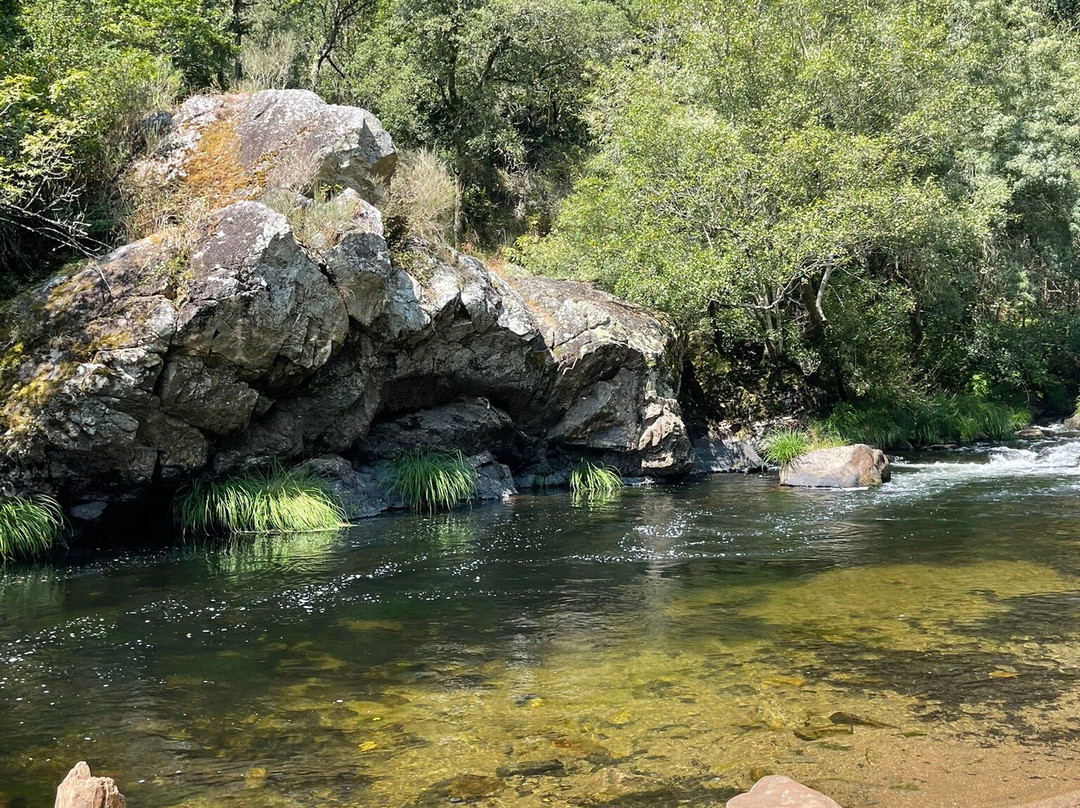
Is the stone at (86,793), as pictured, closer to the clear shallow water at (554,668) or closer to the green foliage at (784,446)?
the clear shallow water at (554,668)

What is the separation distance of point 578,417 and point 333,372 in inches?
229

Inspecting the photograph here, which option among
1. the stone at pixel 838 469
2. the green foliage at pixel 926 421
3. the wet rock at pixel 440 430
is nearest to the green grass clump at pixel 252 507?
the wet rock at pixel 440 430

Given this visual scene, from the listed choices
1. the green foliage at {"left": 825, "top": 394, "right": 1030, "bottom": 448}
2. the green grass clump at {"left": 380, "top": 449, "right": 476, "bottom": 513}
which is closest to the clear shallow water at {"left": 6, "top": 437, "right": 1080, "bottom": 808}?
the green grass clump at {"left": 380, "top": 449, "right": 476, "bottom": 513}

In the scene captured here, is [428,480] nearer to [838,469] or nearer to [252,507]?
[252,507]

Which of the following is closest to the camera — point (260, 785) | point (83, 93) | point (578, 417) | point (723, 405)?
point (260, 785)

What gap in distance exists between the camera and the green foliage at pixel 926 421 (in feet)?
82.9

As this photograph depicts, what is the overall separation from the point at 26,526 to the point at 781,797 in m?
12.2

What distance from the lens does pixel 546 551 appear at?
13.7 m

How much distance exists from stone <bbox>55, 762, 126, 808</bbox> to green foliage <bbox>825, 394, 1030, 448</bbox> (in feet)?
73.0

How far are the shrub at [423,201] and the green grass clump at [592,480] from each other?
223 inches

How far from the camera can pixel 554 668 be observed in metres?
8.41

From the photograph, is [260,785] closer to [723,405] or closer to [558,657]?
[558,657]

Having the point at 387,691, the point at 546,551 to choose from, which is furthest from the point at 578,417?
the point at 387,691

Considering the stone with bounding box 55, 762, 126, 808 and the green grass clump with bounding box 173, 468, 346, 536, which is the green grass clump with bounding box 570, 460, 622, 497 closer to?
the green grass clump with bounding box 173, 468, 346, 536
